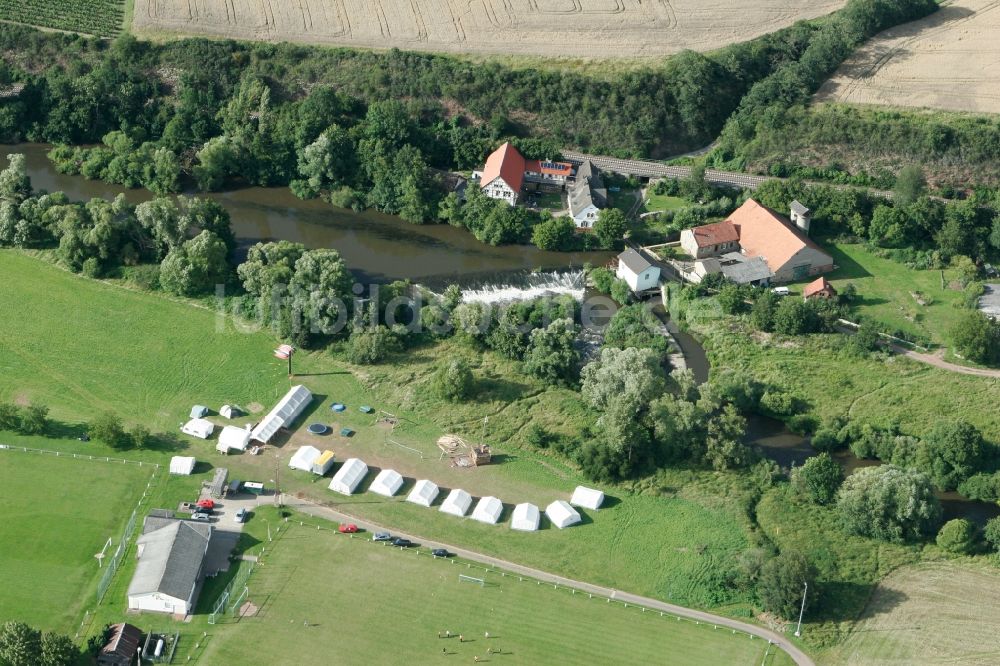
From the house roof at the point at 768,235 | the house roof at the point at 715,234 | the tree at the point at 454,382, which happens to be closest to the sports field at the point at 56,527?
the tree at the point at 454,382

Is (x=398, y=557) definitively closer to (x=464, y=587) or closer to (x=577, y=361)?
(x=464, y=587)

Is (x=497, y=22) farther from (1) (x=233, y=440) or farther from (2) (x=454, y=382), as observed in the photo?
(1) (x=233, y=440)

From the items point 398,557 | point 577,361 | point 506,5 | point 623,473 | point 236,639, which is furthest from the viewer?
point 506,5

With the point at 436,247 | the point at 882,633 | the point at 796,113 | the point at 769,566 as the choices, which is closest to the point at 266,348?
the point at 436,247

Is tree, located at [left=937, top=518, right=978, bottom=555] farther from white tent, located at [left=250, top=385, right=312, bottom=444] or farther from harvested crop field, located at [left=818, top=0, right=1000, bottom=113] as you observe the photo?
harvested crop field, located at [left=818, top=0, right=1000, bottom=113]

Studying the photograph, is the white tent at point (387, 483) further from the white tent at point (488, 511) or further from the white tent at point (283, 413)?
the white tent at point (283, 413)
